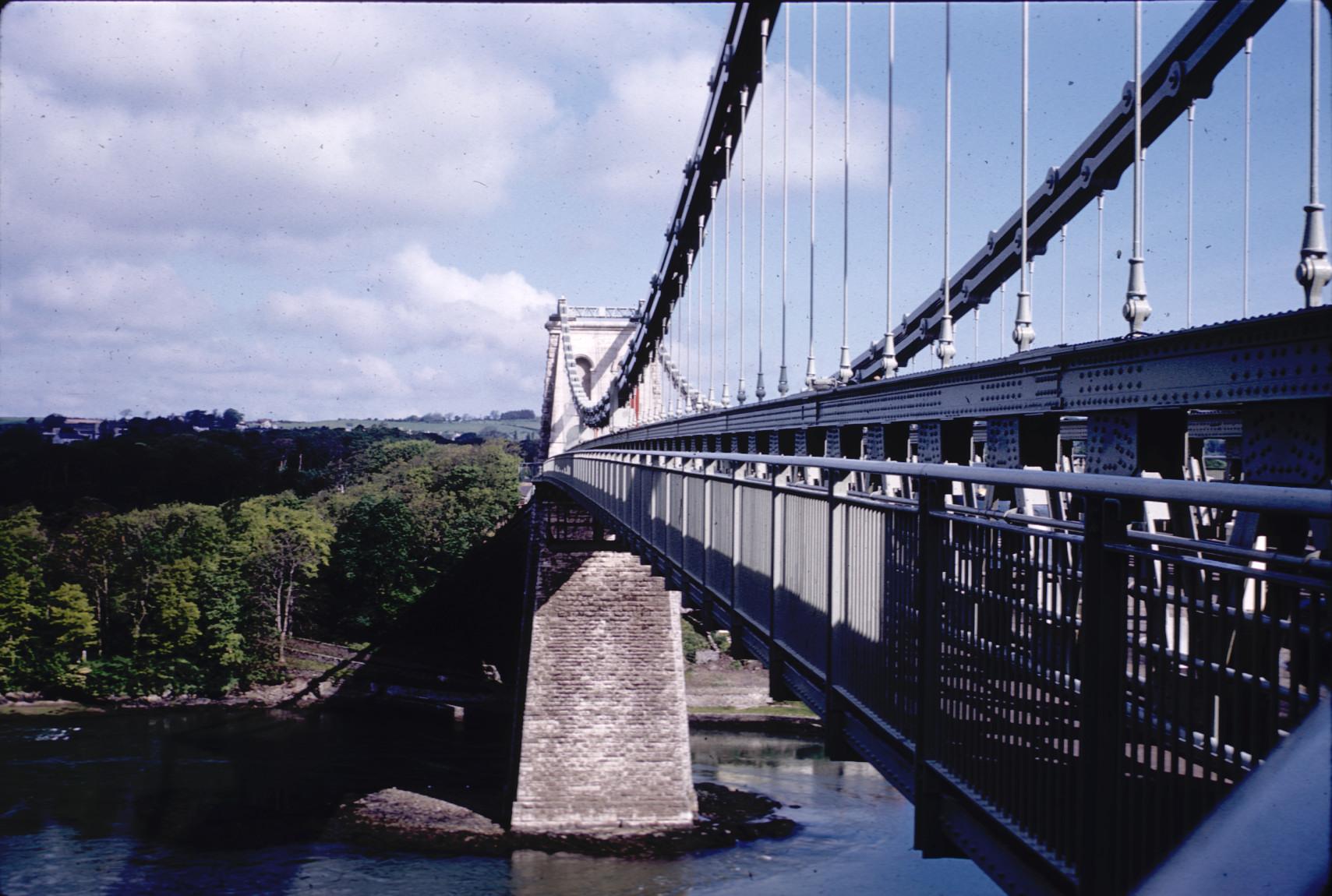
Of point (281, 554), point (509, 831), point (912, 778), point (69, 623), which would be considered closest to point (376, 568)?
point (281, 554)

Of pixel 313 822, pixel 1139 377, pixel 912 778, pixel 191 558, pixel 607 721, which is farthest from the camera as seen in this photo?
pixel 191 558

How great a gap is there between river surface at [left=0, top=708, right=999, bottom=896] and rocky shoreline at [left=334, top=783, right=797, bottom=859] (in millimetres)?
380

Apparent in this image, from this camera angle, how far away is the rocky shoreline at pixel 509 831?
18531 mm

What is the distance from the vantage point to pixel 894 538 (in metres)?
3.58

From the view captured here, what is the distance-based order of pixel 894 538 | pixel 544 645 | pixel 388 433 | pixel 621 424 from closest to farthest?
1. pixel 894 538
2. pixel 544 645
3. pixel 621 424
4. pixel 388 433

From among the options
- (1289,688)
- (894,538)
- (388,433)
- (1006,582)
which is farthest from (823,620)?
(388,433)

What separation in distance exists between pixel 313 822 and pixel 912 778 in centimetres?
1881

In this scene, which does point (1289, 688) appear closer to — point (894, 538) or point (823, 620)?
point (894, 538)

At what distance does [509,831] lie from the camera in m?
19.3

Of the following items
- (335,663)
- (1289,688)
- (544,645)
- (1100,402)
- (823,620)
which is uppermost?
(1100,402)

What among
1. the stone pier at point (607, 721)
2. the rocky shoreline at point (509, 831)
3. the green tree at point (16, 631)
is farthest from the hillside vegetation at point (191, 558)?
the stone pier at point (607, 721)

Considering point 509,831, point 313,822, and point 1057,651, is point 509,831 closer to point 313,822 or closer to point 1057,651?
point 313,822

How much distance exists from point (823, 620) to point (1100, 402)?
53.0 inches

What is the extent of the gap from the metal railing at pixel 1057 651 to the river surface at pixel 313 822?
44.9ft
